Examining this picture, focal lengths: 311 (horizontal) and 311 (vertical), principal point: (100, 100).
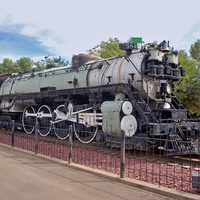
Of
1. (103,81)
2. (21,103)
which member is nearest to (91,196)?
(103,81)

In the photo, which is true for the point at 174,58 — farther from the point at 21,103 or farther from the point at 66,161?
the point at 21,103

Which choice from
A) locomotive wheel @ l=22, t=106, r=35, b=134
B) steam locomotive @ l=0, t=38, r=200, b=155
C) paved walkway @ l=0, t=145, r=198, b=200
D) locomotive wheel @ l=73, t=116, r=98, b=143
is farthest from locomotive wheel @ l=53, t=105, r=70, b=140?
paved walkway @ l=0, t=145, r=198, b=200

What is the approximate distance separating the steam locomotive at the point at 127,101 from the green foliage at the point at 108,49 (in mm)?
11809

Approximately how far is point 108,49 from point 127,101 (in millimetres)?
17425

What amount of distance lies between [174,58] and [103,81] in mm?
2671

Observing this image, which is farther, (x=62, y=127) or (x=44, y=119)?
(x=44, y=119)

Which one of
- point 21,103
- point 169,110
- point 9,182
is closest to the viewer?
point 9,182

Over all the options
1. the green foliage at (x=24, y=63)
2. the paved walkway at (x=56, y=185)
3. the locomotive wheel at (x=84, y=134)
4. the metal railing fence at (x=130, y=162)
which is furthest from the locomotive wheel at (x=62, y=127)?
the green foliage at (x=24, y=63)

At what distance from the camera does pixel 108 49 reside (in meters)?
26.7

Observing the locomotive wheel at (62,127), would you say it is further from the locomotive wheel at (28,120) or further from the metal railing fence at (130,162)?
the locomotive wheel at (28,120)

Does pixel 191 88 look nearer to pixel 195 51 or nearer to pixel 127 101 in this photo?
pixel 195 51

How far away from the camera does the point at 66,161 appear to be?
7930mm

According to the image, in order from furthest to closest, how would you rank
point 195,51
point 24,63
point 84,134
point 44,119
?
point 24,63
point 195,51
point 44,119
point 84,134

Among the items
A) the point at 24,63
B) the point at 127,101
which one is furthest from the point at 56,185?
the point at 24,63
